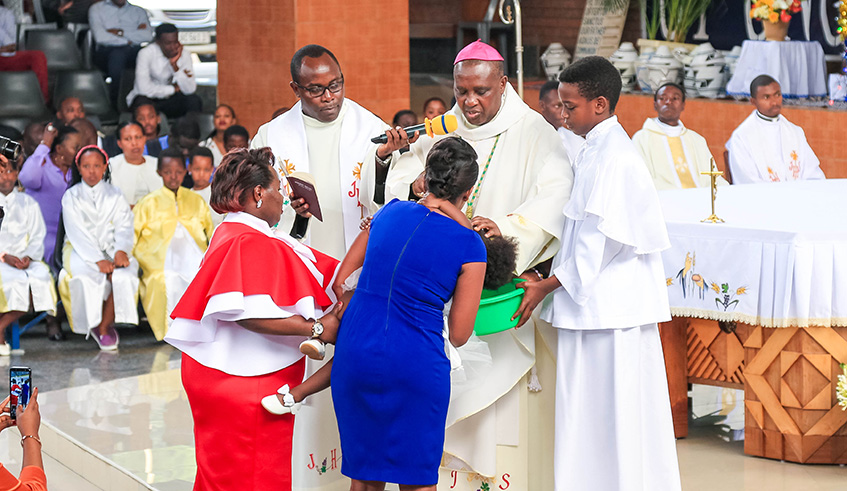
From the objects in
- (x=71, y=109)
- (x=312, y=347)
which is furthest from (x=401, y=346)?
(x=71, y=109)

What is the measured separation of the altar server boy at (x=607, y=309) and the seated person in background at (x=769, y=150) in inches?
188

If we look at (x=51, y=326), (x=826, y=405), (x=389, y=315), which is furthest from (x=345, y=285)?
(x=51, y=326)

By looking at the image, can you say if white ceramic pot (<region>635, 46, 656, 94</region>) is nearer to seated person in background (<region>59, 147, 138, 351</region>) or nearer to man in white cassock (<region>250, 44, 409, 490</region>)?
seated person in background (<region>59, 147, 138, 351</region>)

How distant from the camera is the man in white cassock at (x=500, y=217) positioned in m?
4.25

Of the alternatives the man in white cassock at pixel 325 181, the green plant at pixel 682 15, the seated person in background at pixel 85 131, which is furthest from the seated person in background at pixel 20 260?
the green plant at pixel 682 15

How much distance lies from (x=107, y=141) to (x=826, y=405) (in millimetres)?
6489

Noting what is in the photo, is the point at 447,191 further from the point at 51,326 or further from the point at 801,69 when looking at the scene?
the point at 801,69

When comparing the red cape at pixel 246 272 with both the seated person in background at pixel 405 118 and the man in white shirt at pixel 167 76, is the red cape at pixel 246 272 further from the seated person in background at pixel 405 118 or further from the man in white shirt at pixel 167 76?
the man in white shirt at pixel 167 76

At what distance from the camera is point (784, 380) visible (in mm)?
5277

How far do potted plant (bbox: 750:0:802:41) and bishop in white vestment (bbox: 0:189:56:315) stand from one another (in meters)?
6.75

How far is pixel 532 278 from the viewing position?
13.7 ft

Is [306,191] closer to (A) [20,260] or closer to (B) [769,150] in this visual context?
(A) [20,260]

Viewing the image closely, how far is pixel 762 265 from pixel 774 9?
21.8ft

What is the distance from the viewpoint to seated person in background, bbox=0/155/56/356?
7.73m
